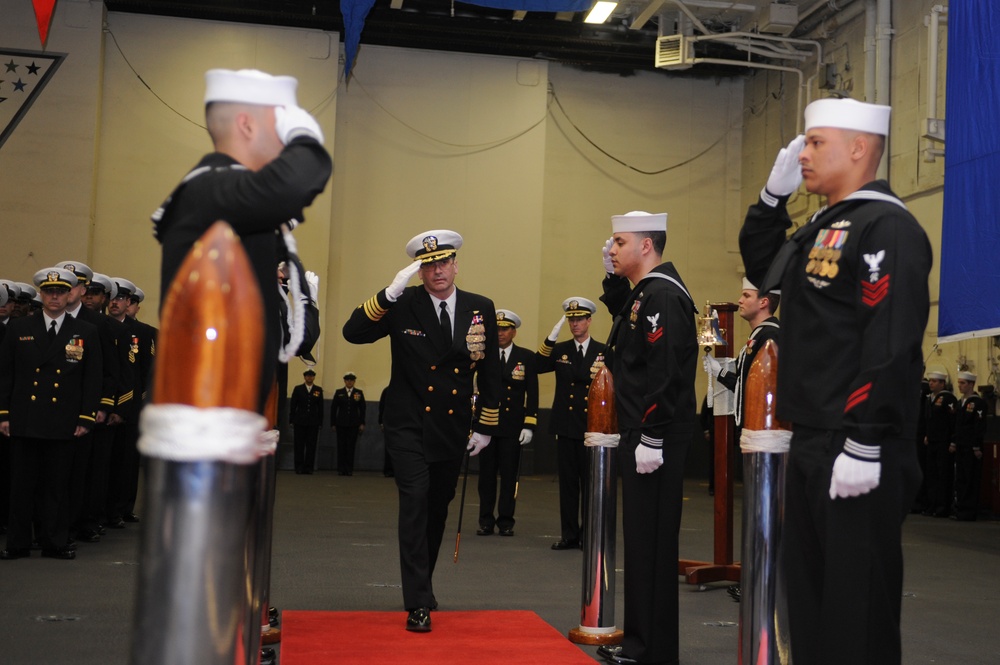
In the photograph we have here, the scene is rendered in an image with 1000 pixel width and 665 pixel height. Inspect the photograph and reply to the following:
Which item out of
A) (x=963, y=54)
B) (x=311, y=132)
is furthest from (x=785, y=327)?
(x=963, y=54)

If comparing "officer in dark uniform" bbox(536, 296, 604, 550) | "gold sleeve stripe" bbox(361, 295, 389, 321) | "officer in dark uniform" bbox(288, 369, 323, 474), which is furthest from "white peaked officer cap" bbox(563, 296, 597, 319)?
"officer in dark uniform" bbox(288, 369, 323, 474)

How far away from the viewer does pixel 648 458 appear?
423 centimetres

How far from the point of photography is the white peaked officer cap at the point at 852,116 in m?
3.03

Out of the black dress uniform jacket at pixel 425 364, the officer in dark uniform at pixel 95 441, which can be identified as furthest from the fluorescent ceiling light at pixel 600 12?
the black dress uniform jacket at pixel 425 364

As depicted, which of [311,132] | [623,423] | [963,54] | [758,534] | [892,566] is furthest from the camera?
[963,54]

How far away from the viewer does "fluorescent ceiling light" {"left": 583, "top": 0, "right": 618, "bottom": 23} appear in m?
14.5

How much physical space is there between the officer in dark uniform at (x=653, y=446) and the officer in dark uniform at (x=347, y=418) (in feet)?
38.3

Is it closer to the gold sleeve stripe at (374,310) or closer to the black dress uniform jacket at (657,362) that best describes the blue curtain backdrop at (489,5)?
the gold sleeve stripe at (374,310)

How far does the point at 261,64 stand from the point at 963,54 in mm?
10388

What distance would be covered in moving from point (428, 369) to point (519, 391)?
4425 millimetres

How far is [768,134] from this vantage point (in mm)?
17047

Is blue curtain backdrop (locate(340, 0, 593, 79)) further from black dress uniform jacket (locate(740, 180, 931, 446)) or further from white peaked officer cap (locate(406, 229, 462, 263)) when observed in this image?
black dress uniform jacket (locate(740, 180, 931, 446))

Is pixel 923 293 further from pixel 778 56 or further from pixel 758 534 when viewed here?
pixel 778 56

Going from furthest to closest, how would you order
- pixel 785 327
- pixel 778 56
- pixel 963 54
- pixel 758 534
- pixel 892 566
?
pixel 778 56 < pixel 963 54 < pixel 758 534 < pixel 785 327 < pixel 892 566
